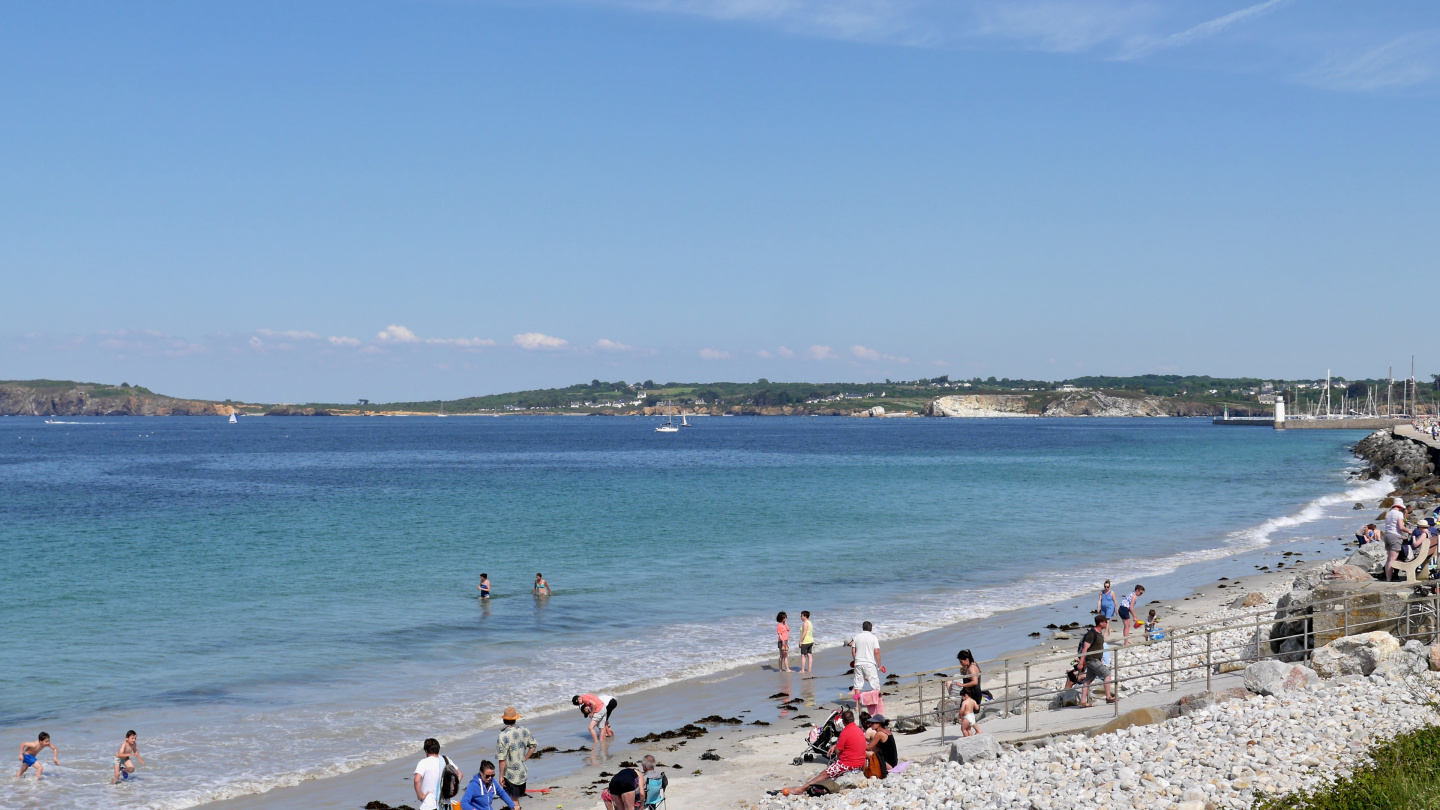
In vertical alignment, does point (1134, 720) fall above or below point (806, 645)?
above

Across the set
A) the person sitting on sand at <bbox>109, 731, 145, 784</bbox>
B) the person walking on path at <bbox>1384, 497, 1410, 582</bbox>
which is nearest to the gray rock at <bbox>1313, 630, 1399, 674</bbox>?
the person walking on path at <bbox>1384, 497, 1410, 582</bbox>

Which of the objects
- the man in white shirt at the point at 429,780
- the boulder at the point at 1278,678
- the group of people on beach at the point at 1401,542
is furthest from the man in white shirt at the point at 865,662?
the group of people on beach at the point at 1401,542

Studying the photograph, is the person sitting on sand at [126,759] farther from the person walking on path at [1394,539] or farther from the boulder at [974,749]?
the person walking on path at [1394,539]

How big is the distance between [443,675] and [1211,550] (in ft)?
93.2

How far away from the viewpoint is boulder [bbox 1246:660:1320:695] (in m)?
11.7

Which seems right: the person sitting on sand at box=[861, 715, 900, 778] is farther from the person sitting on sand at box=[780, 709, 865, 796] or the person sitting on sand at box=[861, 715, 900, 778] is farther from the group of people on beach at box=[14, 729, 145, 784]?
the group of people on beach at box=[14, 729, 145, 784]

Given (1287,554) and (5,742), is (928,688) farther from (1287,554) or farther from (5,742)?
(1287,554)

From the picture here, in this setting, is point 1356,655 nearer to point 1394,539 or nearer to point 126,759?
point 1394,539

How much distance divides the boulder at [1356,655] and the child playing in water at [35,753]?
1711 centimetres

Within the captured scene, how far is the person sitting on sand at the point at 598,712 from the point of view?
15.4 meters

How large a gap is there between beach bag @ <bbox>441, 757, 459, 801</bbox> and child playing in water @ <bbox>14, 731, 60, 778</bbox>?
21.6 ft

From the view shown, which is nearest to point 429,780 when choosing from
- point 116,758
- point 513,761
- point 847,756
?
point 513,761

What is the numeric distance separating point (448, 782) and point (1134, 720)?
8.17 m

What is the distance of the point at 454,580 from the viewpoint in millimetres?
31750
